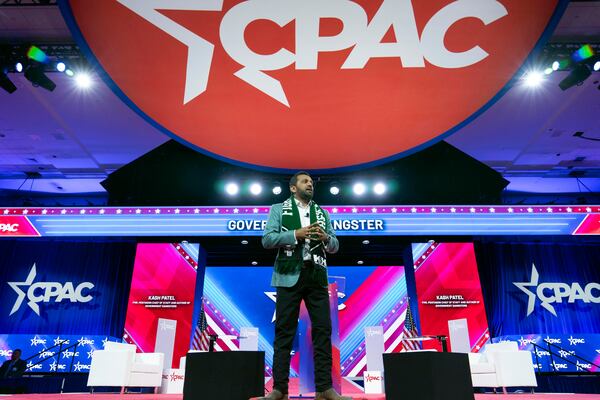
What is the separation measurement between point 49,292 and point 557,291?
40.6ft

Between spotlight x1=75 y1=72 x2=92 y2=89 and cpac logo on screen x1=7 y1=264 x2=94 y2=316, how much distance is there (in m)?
5.17

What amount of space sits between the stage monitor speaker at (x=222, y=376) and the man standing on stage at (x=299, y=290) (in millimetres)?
156

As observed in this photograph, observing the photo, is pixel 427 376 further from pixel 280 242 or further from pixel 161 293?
pixel 161 293

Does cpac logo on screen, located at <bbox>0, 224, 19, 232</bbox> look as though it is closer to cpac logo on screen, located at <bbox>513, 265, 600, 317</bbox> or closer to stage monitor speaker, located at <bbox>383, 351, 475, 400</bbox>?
stage monitor speaker, located at <bbox>383, 351, 475, 400</bbox>

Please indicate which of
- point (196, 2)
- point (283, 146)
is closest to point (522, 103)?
point (283, 146)

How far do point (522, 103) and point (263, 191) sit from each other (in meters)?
5.61

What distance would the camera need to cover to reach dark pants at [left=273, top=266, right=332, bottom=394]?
8.30ft

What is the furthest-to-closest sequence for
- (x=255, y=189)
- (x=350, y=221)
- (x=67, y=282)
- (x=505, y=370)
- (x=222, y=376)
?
(x=67, y=282) → (x=255, y=189) → (x=350, y=221) → (x=505, y=370) → (x=222, y=376)

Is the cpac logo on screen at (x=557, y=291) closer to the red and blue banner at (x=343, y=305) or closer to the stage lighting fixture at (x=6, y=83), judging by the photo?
the red and blue banner at (x=343, y=305)

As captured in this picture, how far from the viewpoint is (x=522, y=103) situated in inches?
325

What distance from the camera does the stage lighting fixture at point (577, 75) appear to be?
7004 mm

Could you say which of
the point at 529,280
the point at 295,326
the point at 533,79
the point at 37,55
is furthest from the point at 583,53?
the point at 37,55

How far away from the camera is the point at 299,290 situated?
2.66m

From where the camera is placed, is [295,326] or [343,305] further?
[343,305]
